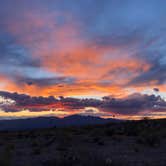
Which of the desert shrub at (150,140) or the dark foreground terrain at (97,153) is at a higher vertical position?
the desert shrub at (150,140)

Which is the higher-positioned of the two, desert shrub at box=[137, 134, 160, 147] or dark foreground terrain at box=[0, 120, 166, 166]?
desert shrub at box=[137, 134, 160, 147]

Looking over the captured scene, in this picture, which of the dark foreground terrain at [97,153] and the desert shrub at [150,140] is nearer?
the dark foreground terrain at [97,153]

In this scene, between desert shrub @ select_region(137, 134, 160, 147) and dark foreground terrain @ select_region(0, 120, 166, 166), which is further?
desert shrub @ select_region(137, 134, 160, 147)

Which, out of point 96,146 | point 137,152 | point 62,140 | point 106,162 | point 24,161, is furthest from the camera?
point 62,140

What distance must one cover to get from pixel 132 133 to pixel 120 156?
11.5 m

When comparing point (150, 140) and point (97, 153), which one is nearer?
point (97, 153)

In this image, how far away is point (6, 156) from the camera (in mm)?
16703

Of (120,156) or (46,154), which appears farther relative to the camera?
(46,154)

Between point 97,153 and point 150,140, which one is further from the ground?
point 150,140

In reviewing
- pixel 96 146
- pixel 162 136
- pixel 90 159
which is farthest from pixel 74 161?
pixel 162 136

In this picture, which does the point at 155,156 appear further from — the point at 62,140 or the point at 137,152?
the point at 62,140

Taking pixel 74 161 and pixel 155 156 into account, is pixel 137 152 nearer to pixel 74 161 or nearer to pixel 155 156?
pixel 155 156

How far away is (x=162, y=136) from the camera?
1135 inches

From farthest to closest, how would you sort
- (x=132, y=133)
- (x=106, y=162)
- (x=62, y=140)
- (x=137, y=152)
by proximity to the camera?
(x=132, y=133), (x=62, y=140), (x=137, y=152), (x=106, y=162)
